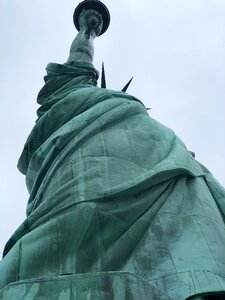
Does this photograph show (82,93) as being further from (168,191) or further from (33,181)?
(168,191)

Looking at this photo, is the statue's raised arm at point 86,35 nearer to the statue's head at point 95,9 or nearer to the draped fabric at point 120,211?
the statue's head at point 95,9

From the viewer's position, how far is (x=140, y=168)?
7.35m

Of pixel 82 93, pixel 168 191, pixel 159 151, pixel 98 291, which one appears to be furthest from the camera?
pixel 82 93

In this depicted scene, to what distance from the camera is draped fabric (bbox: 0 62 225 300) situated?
5.56 meters

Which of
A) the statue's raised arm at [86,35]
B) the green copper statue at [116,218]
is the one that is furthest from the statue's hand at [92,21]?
the green copper statue at [116,218]

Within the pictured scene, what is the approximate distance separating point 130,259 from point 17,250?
107cm

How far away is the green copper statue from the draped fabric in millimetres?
11

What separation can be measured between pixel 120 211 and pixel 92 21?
874 cm

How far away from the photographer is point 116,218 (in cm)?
620

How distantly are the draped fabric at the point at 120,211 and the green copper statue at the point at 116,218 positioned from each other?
0.04 feet

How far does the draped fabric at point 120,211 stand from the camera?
5.56 metres

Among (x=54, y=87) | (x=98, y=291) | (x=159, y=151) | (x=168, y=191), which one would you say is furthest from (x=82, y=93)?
Answer: (x=98, y=291)

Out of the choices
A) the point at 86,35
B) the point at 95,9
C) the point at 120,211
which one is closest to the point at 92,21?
the point at 95,9

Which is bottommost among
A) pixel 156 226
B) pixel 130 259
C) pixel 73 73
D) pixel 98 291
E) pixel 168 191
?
pixel 98 291
